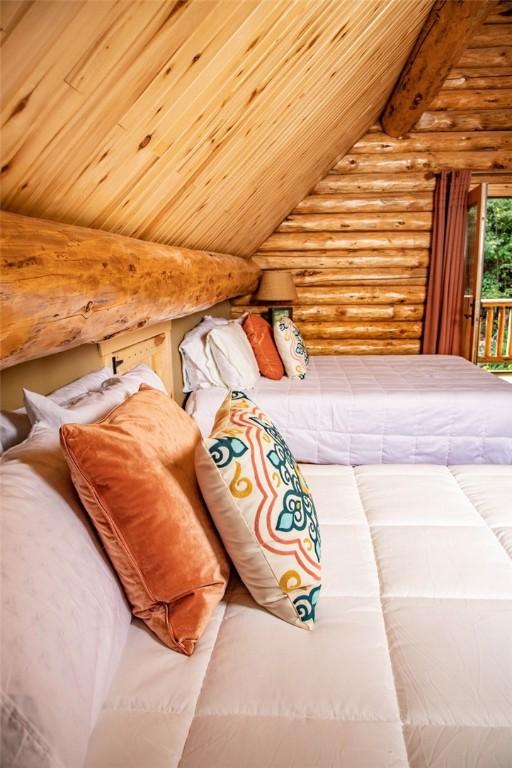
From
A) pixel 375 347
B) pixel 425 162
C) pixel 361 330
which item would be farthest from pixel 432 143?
pixel 375 347

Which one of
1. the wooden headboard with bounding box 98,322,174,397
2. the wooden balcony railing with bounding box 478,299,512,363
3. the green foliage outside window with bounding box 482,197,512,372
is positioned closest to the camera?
the wooden headboard with bounding box 98,322,174,397

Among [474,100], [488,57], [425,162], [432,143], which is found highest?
[488,57]

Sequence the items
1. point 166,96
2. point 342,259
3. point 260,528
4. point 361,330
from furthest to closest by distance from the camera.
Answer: point 361,330
point 342,259
point 166,96
point 260,528

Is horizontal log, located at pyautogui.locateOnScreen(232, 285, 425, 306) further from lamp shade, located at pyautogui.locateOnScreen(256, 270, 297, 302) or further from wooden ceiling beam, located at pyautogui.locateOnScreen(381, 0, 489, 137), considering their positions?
wooden ceiling beam, located at pyautogui.locateOnScreen(381, 0, 489, 137)

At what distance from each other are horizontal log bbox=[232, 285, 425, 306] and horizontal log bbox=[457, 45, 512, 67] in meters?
2.02

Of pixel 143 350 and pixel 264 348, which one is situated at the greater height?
pixel 143 350

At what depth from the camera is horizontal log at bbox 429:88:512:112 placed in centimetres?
425

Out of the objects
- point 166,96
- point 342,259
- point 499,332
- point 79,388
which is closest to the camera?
point 166,96

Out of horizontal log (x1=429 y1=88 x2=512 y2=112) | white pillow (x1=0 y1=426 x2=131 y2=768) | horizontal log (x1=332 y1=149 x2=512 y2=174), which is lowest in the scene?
white pillow (x1=0 y1=426 x2=131 y2=768)

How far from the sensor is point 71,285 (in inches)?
42.8

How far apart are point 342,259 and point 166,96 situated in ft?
11.9

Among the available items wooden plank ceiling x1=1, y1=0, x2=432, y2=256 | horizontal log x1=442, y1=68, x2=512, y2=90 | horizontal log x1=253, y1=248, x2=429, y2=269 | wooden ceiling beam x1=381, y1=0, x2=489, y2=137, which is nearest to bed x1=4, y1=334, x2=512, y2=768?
wooden plank ceiling x1=1, y1=0, x2=432, y2=256

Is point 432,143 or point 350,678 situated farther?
point 432,143

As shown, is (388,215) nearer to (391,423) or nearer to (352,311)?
(352,311)
